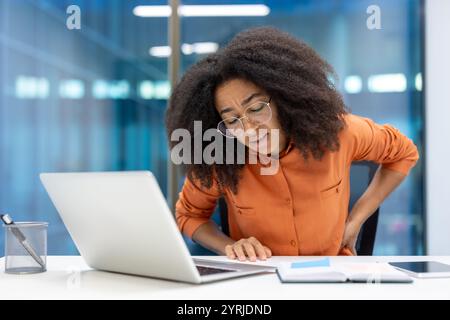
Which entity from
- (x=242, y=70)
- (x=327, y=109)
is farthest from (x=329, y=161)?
(x=242, y=70)

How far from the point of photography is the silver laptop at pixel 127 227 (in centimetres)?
77

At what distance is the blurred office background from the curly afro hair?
124 cm

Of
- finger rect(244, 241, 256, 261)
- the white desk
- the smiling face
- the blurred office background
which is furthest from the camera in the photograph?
the blurred office background

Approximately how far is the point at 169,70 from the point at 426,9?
143 centimetres

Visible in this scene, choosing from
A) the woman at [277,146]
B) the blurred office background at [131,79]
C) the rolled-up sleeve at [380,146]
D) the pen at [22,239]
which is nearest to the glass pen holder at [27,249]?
the pen at [22,239]

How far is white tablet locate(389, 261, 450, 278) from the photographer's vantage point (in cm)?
90

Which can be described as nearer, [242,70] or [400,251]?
[242,70]

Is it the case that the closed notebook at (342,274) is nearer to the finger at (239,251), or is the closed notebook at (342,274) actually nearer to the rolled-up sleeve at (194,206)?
the finger at (239,251)

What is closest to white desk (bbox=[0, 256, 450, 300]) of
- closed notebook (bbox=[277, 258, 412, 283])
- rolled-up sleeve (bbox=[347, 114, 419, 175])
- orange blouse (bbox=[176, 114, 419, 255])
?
closed notebook (bbox=[277, 258, 412, 283])

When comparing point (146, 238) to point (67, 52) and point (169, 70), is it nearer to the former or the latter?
point (169, 70)

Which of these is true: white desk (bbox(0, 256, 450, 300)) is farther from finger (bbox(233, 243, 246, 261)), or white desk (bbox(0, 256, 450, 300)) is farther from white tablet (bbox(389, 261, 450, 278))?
finger (bbox(233, 243, 246, 261))

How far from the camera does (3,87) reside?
2.76 metres

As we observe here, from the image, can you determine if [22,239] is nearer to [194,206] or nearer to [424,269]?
[194,206]

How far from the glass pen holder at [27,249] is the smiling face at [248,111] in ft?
2.00
